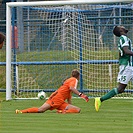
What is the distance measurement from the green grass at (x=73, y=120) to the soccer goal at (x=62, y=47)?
3051 mm

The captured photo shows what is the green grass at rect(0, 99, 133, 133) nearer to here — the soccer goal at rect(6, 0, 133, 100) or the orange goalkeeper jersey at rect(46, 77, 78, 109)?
the orange goalkeeper jersey at rect(46, 77, 78, 109)

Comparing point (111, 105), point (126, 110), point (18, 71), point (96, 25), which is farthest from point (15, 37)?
point (126, 110)

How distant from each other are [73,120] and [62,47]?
26.7ft

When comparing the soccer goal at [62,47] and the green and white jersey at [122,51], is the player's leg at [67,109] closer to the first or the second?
the green and white jersey at [122,51]

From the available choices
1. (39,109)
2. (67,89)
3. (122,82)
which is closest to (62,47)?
(122,82)

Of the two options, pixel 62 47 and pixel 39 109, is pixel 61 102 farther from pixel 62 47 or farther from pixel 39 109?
pixel 62 47

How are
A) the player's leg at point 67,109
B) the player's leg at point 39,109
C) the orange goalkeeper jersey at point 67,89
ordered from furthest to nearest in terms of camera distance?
the orange goalkeeper jersey at point 67,89
the player's leg at point 67,109
the player's leg at point 39,109

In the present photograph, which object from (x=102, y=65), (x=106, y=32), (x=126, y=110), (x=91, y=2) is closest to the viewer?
(x=126, y=110)

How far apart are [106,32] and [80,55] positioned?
1.65m

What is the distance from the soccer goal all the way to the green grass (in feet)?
10.0

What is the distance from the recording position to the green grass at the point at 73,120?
11.7m

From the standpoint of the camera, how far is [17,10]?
22.1 m

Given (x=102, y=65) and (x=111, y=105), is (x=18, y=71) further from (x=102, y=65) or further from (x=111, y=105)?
(x=111, y=105)

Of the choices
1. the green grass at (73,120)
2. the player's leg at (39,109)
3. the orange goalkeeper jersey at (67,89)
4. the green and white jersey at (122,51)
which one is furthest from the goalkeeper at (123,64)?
the player's leg at (39,109)
